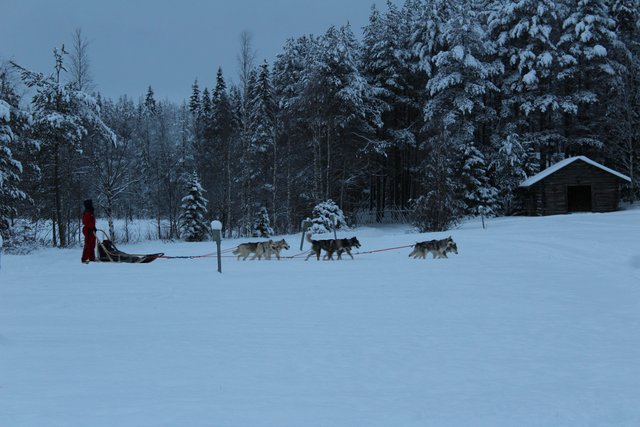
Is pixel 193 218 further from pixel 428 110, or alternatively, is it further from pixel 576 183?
pixel 576 183

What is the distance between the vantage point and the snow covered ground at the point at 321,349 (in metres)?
3.62

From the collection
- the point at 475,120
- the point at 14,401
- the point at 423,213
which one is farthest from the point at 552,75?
the point at 14,401

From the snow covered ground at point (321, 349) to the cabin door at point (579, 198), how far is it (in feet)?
86.2

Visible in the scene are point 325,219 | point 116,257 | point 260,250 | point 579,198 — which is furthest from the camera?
point 579,198

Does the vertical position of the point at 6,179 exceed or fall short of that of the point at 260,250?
it exceeds it

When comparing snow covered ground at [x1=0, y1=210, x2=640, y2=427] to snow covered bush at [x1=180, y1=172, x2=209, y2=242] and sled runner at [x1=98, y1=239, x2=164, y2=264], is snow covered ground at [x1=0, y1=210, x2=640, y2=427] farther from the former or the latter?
snow covered bush at [x1=180, y1=172, x2=209, y2=242]

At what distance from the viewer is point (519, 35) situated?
32500 millimetres

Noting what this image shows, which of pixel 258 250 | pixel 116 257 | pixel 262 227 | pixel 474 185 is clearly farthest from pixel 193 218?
pixel 474 185

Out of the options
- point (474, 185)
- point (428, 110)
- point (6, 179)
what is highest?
point (428, 110)

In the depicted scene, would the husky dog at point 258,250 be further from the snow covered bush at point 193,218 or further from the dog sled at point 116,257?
the snow covered bush at point 193,218

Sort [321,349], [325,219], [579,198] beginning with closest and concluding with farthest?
1. [321,349]
2. [325,219]
3. [579,198]

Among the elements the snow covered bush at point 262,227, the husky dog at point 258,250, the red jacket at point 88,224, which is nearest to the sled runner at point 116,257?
the red jacket at point 88,224

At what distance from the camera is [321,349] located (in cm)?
510

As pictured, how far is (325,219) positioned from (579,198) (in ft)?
68.8
